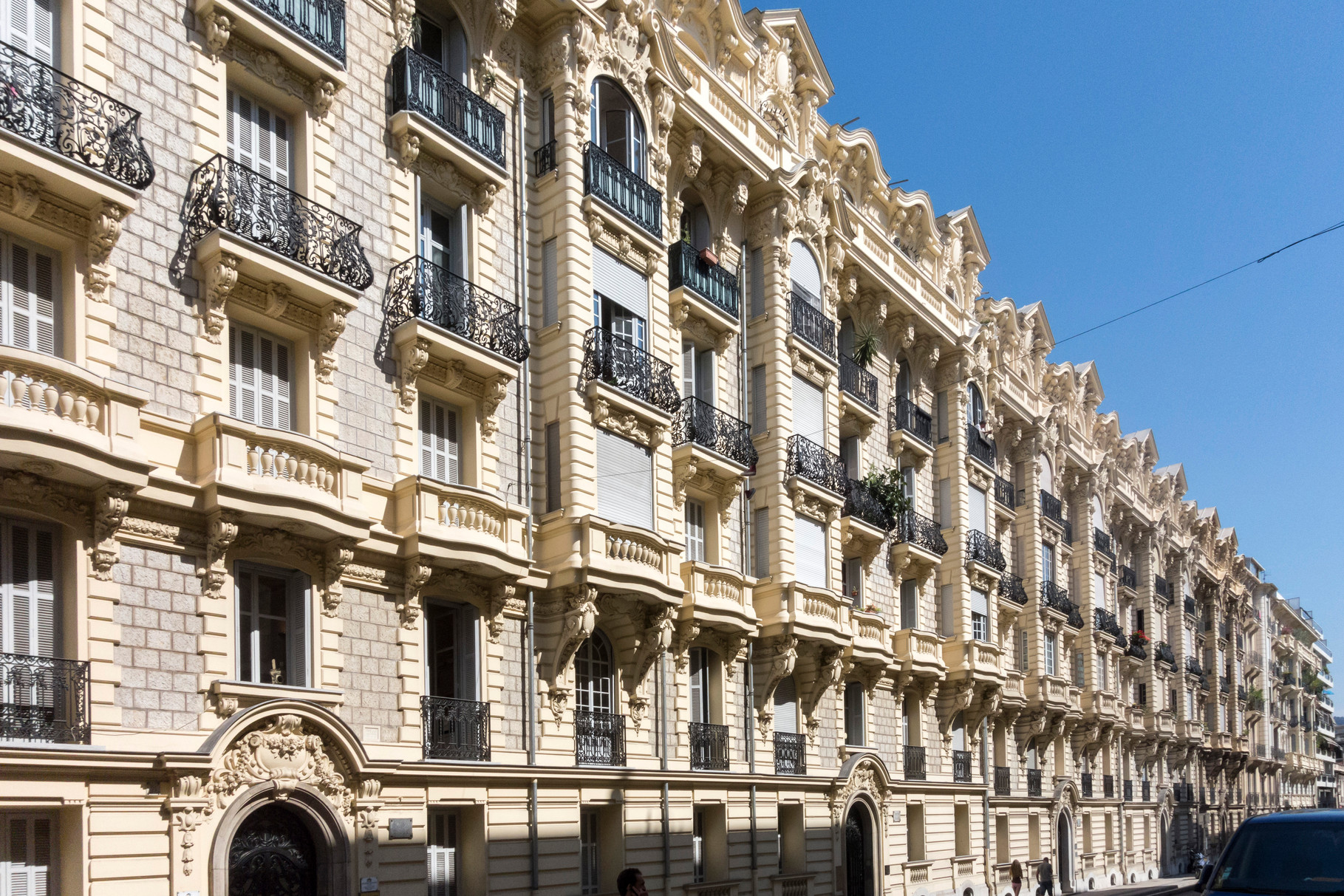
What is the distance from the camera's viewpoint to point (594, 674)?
888 inches

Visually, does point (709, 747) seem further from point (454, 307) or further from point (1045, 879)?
point (1045, 879)

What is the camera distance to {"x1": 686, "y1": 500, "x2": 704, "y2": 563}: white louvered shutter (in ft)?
86.3

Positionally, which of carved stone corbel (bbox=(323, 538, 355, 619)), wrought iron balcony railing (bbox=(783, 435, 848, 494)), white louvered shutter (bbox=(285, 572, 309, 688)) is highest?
wrought iron balcony railing (bbox=(783, 435, 848, 494))

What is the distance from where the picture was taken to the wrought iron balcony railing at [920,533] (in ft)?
112

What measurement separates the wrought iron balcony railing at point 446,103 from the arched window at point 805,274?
10129 mm

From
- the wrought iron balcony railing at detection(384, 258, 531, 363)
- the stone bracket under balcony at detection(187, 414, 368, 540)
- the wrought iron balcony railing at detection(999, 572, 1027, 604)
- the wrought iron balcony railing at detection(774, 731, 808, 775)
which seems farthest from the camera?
the wrought iron balcony railing at detection(999, 572, 1027, 604)

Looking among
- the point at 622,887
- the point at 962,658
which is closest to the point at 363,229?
the point at 622,887

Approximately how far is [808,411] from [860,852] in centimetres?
1055

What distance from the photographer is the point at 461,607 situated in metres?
20.0

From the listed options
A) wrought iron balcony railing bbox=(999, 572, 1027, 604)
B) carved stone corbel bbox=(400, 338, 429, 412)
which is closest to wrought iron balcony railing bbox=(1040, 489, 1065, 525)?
wrought iron balcony railing bbox=(999, 572, 1027, 604)

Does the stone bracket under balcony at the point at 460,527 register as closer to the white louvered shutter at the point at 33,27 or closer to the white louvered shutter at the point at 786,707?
the white louvered shutter at the point at 33,27

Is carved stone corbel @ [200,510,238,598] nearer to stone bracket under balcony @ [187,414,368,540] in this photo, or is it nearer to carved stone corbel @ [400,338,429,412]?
stone bracket under balcony @ [187,414,368,540]

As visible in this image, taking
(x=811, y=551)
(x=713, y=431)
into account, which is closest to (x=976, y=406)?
(x=811, y=551)

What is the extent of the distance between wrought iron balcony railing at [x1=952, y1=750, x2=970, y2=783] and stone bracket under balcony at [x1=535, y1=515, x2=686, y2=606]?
1704 centimetres
